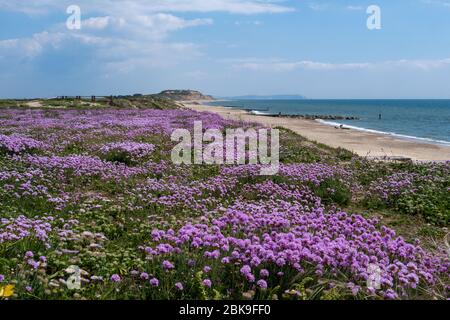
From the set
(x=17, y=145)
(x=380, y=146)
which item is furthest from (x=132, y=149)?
(x=380, y=146)

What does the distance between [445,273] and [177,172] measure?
8.93 metres

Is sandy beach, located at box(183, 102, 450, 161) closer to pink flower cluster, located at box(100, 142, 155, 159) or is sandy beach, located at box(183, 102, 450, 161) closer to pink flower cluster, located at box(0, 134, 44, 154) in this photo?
pink flower cluster, located at box(100, 142, 155, 159)

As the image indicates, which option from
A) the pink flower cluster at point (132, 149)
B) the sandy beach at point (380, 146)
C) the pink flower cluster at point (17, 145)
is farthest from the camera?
the sandy beach at point (380, 146)

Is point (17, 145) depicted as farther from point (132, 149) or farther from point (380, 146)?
point (380, 146)

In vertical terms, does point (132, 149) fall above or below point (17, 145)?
below

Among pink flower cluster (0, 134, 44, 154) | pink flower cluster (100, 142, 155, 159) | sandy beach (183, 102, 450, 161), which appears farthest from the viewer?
sandy beach (183, 102, 450, 161)

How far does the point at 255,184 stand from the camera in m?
12.4

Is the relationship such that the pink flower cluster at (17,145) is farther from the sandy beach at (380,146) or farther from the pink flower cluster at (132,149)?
the sandy beach at (380,146)

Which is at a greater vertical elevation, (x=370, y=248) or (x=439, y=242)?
(x=370, y=248)

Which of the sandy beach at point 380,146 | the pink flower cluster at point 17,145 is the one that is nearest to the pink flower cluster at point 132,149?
the pink flower cluster at point 17,145

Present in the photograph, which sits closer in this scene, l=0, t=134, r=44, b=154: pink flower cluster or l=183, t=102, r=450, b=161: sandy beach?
l=0, t=134, r=44, b=154: pink flower cluster

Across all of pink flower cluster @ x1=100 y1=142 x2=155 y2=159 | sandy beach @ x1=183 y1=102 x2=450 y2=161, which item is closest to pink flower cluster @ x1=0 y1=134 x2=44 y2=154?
pink flower cluster @ x1=100 y1=142 x2=155 y2=159
